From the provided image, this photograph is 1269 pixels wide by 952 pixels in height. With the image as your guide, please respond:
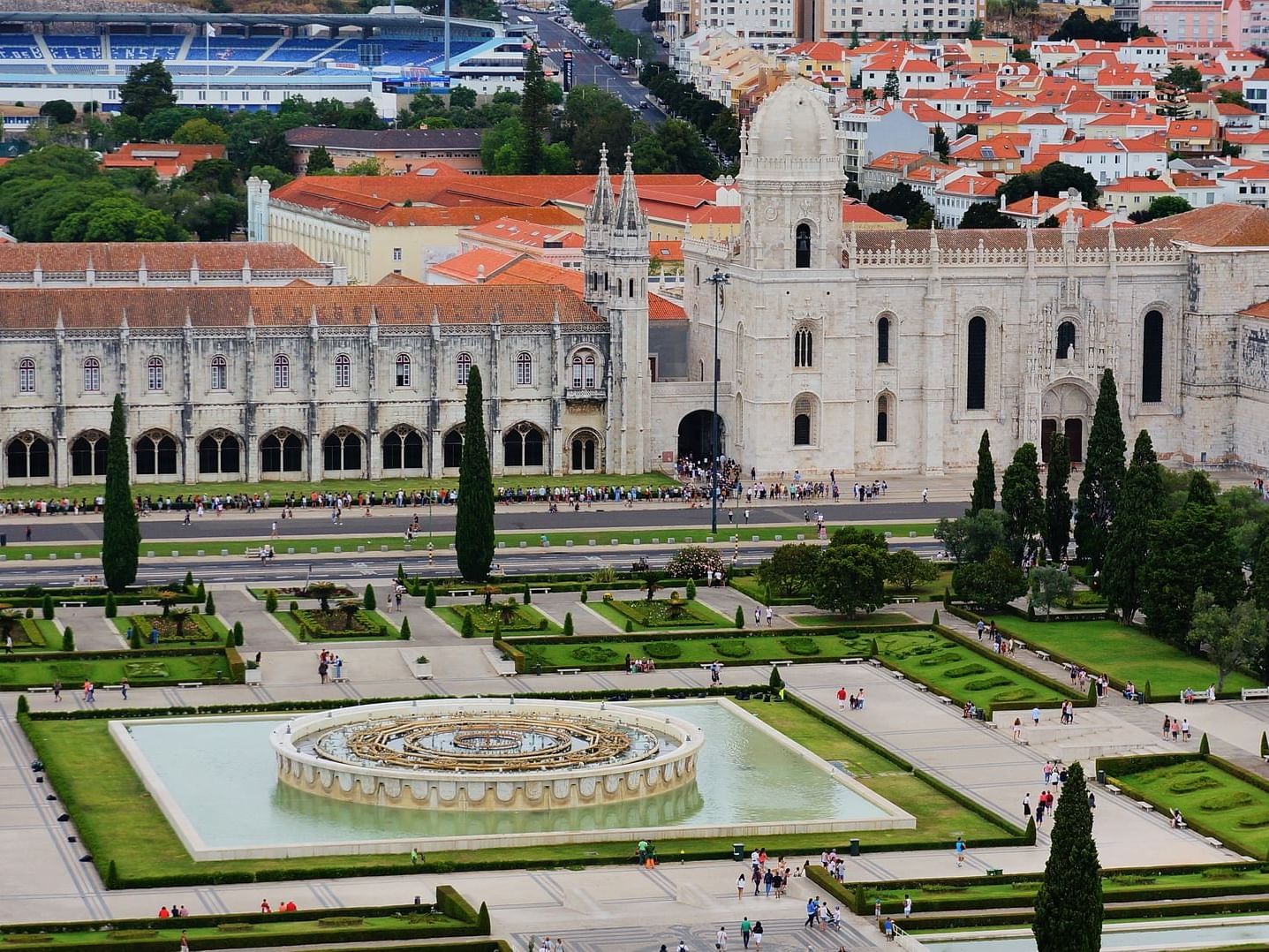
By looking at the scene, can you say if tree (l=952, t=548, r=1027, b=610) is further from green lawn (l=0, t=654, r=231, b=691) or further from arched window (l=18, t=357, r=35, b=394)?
arched window (l=18, t=357, r=35, b=394)

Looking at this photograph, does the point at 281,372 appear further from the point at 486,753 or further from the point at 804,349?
the point at 486,753

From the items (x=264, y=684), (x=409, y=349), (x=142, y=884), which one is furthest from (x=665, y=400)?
(x=142, y=884)

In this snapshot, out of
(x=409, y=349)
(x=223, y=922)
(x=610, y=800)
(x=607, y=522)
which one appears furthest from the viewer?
(x=409, y=349)

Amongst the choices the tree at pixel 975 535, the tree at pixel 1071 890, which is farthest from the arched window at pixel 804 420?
the tree at pixel 1071 890

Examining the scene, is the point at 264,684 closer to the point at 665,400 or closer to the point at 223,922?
the point at 223,922

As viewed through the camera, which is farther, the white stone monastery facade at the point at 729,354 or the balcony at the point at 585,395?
the balcony at the point at 585,395

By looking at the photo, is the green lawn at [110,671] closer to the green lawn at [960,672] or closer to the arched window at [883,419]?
the green lawn at [960,672]
